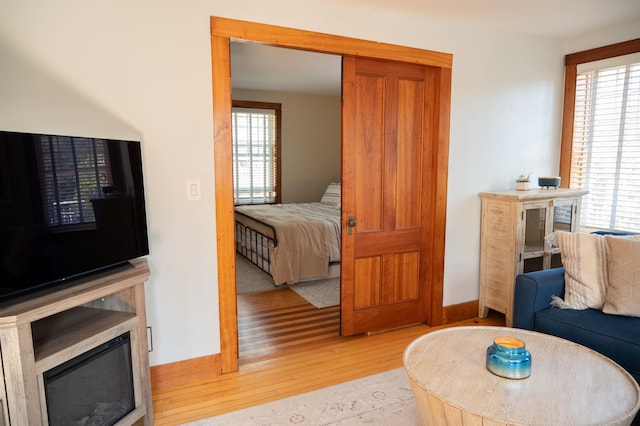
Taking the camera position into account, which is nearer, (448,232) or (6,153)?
(6,153)

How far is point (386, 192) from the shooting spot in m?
3.28

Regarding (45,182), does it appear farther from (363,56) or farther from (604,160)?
(604,160)

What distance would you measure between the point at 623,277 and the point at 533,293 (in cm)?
50

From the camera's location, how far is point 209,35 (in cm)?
248

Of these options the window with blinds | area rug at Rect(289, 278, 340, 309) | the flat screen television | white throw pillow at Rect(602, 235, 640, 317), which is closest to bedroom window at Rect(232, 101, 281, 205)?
area rug at Rect(289, 278, 340, 309)

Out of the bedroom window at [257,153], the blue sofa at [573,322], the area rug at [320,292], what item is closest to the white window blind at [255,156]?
the bedroom window at [257,153]

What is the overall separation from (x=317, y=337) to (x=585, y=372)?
198 cm

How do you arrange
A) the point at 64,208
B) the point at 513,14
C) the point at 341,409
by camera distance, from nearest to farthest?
the point at 64,208, the point at 341,409, the point at 513,14

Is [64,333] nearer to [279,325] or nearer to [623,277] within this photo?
[279,325]

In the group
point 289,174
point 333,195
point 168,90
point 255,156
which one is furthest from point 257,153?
point 168,90

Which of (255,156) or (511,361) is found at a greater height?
(255,156)

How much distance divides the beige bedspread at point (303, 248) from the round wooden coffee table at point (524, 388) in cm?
269

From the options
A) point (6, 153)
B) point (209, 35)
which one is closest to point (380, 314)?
point (209, 35)

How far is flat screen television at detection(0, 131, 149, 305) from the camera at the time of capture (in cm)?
157
